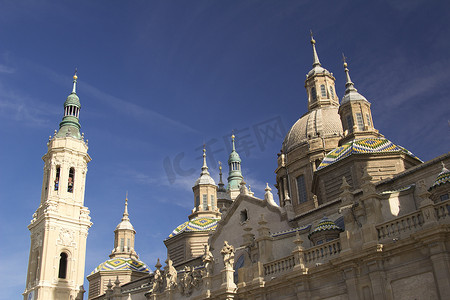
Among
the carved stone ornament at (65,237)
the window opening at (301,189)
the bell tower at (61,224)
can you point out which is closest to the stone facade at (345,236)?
the window opening at (301,189)

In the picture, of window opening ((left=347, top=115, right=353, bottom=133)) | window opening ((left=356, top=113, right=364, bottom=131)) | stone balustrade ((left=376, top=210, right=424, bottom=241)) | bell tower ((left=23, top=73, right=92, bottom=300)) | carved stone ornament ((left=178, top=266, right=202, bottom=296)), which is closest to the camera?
stone balustrade ((left=376, top=210, right=424, bottom=241))

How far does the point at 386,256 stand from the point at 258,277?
6.33 m

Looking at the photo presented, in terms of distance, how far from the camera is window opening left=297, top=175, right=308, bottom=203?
3819 cm

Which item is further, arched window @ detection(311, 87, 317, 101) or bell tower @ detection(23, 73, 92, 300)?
bell tower @ detection(23, 73, 92, 300)

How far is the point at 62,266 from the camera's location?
160 ft

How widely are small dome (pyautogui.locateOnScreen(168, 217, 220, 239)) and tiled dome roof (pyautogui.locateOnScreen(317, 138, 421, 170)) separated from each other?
15642 millimetres

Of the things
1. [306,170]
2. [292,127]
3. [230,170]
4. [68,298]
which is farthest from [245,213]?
[230,170]

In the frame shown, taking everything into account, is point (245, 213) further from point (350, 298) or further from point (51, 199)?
point (51, 199)

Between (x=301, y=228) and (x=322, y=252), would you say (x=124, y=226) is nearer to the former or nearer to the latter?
(x=301, y=228)

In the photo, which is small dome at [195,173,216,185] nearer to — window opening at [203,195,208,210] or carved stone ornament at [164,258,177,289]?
window opening at [203,195,208,210]

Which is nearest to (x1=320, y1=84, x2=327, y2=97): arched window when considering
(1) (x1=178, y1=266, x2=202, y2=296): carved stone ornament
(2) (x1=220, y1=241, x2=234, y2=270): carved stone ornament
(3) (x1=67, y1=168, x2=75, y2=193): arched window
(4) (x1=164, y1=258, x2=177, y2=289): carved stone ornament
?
(4) (x1=164, y1=258, x2=177, y2=289): carved stone ornament

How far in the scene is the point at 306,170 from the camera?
128ft

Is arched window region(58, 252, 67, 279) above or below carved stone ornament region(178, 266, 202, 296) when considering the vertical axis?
above

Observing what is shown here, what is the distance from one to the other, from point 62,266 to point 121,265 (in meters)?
6.12
